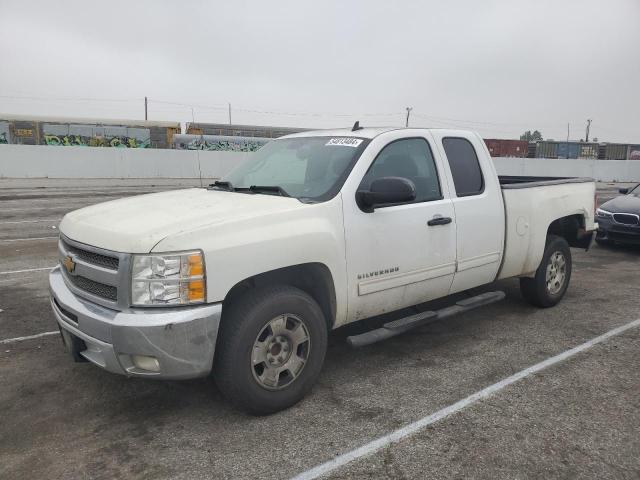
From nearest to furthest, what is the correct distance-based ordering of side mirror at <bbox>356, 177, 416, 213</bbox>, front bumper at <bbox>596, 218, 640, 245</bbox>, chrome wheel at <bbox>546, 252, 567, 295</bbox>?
side mirror at <bbox>356, 177, 416, 213</bbox>
chrome wheel at <bbox>546, 252, 567, 295</bbox>
front bumper at <bbox>596, 218, 640, 245</bbox>

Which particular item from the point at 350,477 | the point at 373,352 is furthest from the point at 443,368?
the point at 350,477

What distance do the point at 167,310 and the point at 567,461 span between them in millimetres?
2395

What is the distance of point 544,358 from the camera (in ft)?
14.2

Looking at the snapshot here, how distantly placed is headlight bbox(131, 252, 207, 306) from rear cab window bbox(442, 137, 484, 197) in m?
2.52

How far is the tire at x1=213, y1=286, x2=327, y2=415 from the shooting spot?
308 cm

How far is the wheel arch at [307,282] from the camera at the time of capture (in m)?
3.28

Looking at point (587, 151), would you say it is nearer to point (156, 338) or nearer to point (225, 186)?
point (225, 186)

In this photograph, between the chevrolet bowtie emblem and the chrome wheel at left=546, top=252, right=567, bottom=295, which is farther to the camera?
the chrome wheel at left=546, top=252, right=567, bottom=295

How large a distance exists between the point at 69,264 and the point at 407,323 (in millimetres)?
2468

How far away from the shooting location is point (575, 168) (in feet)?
114

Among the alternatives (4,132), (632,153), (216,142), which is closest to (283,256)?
(216,142)

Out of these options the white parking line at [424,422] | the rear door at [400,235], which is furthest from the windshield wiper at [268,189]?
the white parking line at [424,422]

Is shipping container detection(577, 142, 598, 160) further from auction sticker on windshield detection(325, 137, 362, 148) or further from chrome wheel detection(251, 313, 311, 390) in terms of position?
chrome wheel detection(251, 313, 311, 390)

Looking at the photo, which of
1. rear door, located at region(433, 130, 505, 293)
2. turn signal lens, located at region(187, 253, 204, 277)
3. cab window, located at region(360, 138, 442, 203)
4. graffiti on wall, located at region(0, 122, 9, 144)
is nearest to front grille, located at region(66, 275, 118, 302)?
turn signal lens, located at region(187, 253, 204, 277)
